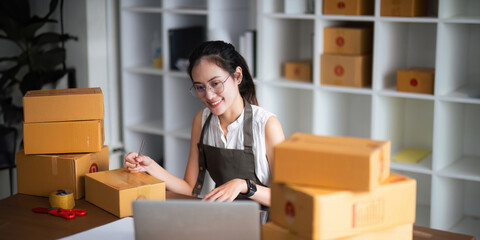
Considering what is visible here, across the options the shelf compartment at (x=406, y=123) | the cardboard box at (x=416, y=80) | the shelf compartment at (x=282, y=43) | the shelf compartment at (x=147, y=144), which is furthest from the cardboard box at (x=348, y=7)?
the shelf compartment at (x=147, y=144)

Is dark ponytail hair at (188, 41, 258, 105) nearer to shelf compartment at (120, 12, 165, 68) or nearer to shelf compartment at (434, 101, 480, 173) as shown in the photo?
shelf compartment at (434, 101, 480, 173)

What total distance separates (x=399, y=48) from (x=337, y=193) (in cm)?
200

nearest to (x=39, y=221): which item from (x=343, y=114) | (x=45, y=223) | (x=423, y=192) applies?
(x=45, y=223)

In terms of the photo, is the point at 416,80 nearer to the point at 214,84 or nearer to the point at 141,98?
the point at 214,84

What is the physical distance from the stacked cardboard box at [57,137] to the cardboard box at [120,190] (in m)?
0.10

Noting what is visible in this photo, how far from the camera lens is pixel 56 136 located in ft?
7.22

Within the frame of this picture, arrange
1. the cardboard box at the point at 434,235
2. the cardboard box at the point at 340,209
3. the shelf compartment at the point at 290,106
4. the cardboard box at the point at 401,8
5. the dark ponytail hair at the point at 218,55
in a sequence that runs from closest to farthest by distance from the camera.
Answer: the cardboard box at the point at 340,209 < the cardboard box at the point at 434,235 < the dark ponytail hair at the point at 218,55 < the cardboard box at the point at 401,8 < the shelf compartment at the point at 290,106

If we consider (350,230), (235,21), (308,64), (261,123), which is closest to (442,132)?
(308,64)

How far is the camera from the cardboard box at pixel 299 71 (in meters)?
3.38

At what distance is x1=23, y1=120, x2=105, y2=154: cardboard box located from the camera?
220cm

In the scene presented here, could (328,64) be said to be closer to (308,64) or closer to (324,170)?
(308,64)

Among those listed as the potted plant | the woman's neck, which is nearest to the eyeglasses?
the woman's neck

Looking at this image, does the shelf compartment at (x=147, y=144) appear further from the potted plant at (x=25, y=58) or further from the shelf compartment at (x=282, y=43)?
the shelf compartment at (x=282, y=43)

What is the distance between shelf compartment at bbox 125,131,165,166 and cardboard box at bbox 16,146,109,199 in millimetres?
1792
